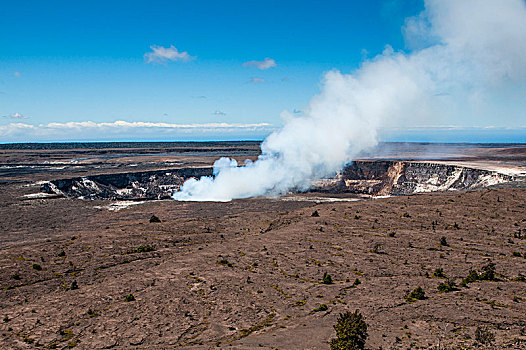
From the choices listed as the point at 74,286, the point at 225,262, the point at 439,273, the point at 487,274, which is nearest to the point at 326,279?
the point at 439,273

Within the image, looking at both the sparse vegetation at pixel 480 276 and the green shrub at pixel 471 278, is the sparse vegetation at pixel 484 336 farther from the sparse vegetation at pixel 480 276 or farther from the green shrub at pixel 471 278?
the sparse vegetation at pixel 480 276

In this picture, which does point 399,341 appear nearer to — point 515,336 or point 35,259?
point 515,336

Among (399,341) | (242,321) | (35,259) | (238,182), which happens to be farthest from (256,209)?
(399,341)

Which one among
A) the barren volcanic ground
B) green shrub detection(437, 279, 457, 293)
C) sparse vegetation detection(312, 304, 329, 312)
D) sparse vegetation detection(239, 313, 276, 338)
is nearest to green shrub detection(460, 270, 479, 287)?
the barren volcanic ground

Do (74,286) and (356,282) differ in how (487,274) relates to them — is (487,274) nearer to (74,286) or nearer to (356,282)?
(356,282)

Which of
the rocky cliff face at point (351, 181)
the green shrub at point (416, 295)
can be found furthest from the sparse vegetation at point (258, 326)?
the rocky cliff face at point (351, 181)

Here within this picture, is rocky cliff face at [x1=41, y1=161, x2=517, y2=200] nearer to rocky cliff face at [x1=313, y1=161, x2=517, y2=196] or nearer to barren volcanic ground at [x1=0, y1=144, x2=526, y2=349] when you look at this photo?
rocky cliff face at [x1=313, y1=161, x2=517, y2=196]
